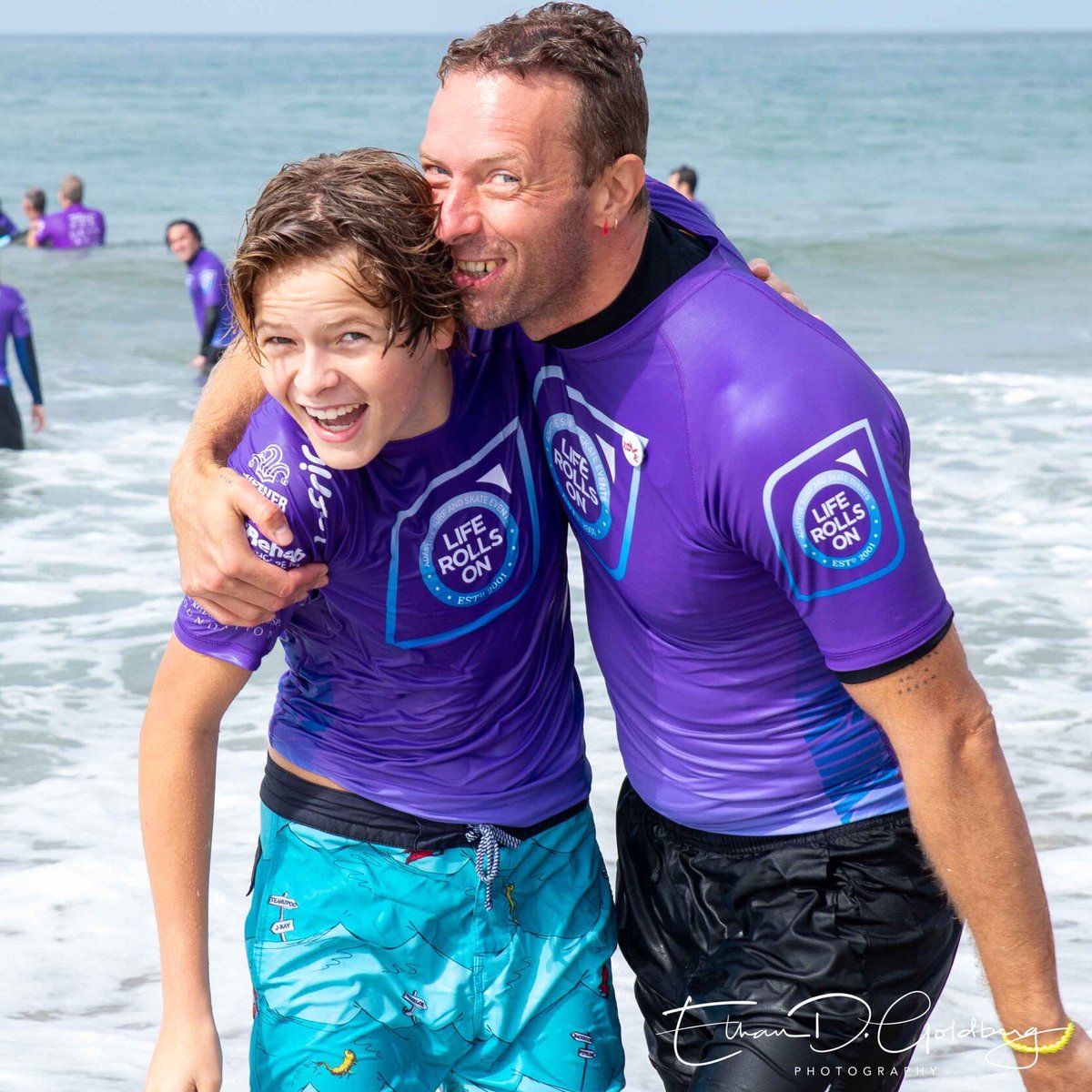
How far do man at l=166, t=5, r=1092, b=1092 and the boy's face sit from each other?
6.1 inches

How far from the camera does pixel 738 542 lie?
7.18ft

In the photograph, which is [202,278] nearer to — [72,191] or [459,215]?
[72,191]

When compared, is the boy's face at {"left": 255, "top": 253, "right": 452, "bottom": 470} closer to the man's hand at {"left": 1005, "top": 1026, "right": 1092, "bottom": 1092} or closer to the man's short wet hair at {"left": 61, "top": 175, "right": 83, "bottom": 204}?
the man's hand at {"left": 1005, "top": 1026, "right": 1092, "bottom": 1092}

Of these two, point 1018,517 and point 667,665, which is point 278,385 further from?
point 1018,517

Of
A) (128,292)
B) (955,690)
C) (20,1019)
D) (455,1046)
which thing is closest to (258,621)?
(455,1046)

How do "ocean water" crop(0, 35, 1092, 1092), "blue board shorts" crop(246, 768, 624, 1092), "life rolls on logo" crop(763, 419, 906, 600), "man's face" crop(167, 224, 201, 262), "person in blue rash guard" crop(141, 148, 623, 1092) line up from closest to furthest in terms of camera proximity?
"life rolls on logo" crop(763, 419, 906, 600), "person in blue rash guard" crop(141, 148, 623, 1092), "blue board shorts" crop(246, 768, 624, 1092), "ocean water" crop(0, 35, 1092, 1092), "man's face" crop(167, 224, 201, 262)

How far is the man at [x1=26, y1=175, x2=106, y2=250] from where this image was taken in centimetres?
2095

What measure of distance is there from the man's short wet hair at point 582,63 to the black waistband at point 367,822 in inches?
42.2

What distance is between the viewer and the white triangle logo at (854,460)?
2.07 metres

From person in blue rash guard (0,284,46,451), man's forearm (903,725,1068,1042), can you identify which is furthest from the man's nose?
person in blue rash guard (0,284,46,451)

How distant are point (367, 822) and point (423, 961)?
25cm

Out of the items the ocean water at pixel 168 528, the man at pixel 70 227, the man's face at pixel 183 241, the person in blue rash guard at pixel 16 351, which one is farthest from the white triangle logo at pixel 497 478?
Answer: the man at pixel 70 227

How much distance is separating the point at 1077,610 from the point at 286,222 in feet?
19.4

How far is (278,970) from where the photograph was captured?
2.43 m
